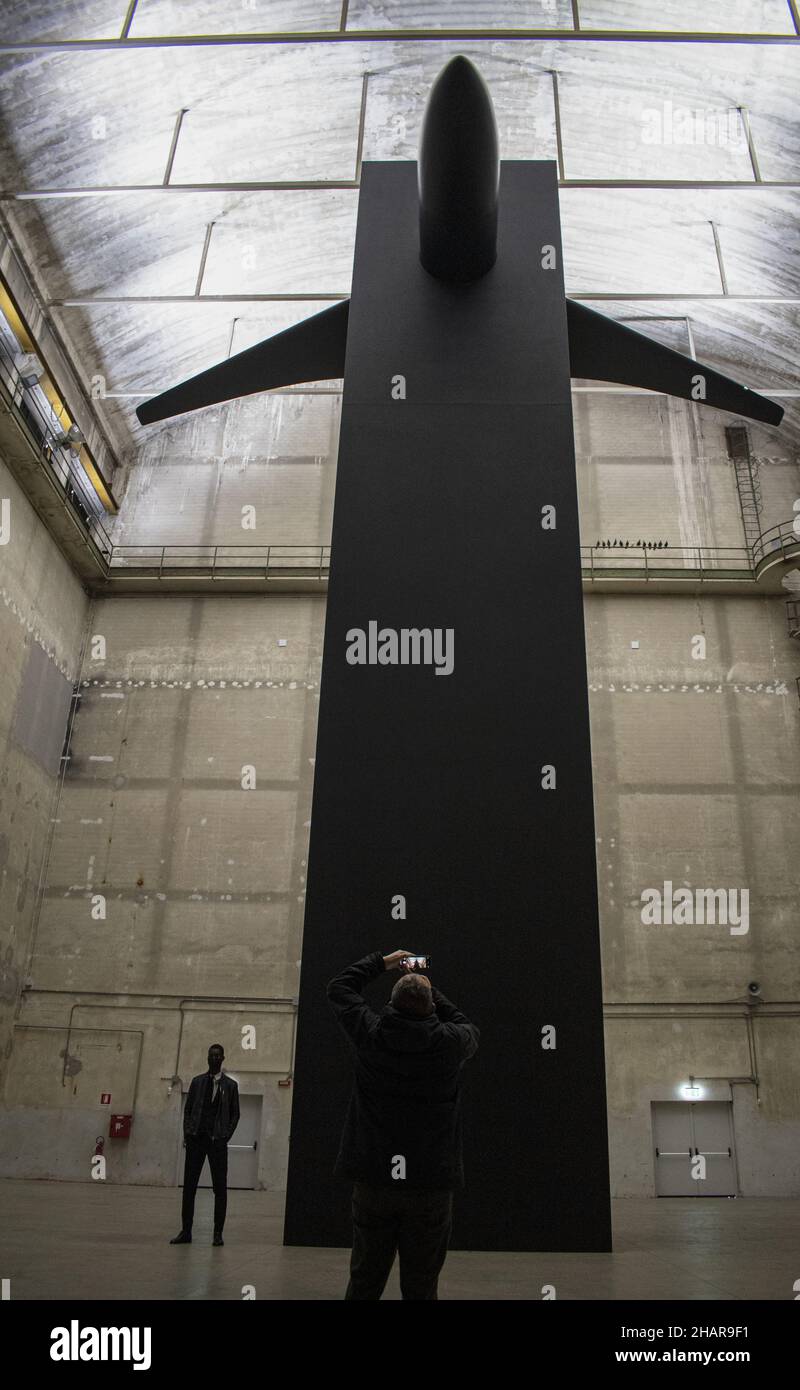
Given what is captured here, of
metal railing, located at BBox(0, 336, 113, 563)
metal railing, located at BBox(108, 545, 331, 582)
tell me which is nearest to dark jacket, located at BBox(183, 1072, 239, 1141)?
metal railing, located at BBox(0, 336, 113, 563)

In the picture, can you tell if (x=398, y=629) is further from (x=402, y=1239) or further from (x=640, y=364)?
(x=640, y=364)

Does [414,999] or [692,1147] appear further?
[692,1147]

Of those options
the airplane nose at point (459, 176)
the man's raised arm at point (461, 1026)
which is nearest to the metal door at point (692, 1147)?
the man's raised arm at point (461, 1026)

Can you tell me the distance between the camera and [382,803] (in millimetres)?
6109

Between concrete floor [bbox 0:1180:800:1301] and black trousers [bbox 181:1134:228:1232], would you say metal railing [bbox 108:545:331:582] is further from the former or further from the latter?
black trousers [bbox 181:1134:228:1232]

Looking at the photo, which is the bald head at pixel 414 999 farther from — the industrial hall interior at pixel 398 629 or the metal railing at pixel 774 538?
the metal railing at pixel 774 538

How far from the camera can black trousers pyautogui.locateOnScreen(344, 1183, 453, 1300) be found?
344cm

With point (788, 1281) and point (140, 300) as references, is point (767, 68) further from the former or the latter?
point (788, 1281)

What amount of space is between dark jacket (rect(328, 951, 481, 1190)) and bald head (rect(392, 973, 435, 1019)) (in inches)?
1.0

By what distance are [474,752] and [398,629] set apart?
41.0 inches

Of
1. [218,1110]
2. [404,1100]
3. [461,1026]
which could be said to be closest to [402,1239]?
[404,1100]

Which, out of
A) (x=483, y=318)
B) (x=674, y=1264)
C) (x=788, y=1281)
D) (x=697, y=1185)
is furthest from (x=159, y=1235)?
(x=697, y=1185)

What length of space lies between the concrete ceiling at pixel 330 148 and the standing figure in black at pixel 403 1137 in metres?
13.7

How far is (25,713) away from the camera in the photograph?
18438 mm
